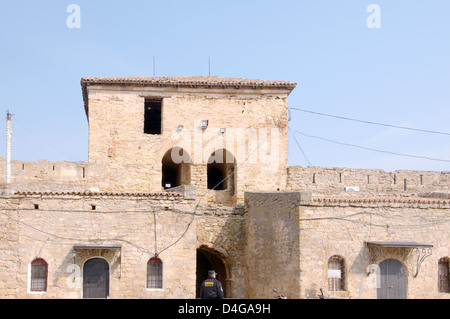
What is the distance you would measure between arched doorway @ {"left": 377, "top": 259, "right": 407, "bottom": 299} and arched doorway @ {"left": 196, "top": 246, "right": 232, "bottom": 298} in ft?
20.0

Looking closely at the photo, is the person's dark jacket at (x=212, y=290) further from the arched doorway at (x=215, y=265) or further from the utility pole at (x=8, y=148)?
the utility pole at (x=8, y=148)

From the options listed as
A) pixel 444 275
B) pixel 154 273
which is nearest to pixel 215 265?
pixel 154 273

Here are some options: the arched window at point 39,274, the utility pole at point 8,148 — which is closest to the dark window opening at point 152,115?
the utility pole at point 8,148

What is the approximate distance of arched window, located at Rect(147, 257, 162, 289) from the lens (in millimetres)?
22922

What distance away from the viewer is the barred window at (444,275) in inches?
888

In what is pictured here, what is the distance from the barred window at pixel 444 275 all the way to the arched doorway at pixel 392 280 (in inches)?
56.3

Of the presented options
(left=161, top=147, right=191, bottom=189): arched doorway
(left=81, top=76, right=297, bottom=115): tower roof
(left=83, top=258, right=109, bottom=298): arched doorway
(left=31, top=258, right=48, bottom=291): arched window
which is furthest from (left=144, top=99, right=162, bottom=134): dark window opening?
(left=31, top=258, right=48, bottom=291): arched window

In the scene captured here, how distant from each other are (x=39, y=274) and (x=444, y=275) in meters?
14.0

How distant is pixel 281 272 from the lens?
22484 millimetres

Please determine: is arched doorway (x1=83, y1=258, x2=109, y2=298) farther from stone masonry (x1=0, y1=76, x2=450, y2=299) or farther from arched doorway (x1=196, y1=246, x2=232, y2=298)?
arched doorway (x1=196, y1=246, x2=232, y2=298)

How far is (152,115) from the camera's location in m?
32.0

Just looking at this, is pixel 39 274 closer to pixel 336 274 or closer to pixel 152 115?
pixel 336 274
